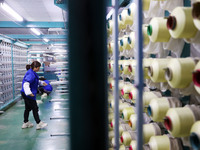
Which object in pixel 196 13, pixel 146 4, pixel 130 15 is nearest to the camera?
pixel 196 13

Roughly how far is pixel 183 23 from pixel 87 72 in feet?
2.79

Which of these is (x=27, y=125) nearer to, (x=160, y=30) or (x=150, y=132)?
(x=150, y=132)

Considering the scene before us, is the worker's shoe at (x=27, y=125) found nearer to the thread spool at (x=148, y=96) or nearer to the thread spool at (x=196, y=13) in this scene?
the thread spool at (x=148, y=96)

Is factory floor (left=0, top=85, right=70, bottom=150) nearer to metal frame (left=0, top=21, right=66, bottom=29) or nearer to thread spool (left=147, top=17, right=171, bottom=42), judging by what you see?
thread spool (left=147, top=17, right=171, bottom=42)

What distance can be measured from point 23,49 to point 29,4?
4.73 metres

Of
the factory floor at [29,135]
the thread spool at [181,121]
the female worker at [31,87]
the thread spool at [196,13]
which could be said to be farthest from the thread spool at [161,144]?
the female worker at [31,87]

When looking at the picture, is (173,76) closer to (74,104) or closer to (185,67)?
(185,67)

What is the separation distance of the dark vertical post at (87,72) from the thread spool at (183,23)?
760 mm

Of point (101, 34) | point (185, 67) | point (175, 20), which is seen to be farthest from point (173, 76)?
point (101, 34)

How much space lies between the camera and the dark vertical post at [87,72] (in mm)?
621

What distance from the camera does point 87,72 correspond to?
2.07ft

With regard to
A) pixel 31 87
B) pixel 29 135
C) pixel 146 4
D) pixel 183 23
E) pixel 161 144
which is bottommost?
pixel 29 135

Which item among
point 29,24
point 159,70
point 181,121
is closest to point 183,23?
point 159,70

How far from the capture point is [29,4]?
21.6ft
